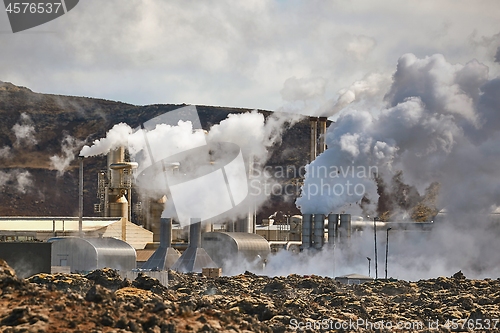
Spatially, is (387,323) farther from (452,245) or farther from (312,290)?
(452,245)

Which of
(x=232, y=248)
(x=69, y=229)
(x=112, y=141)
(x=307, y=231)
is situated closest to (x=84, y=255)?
(x=232, y=248)

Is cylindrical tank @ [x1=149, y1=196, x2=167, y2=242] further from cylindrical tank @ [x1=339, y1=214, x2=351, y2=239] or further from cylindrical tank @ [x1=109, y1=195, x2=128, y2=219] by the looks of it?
cylindrical tank @ [x1=339, y1=214, x2=351, y2=239]

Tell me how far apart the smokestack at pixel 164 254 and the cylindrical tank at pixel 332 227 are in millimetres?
17555

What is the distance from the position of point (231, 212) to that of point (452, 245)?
1123 inches

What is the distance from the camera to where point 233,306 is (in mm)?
52219

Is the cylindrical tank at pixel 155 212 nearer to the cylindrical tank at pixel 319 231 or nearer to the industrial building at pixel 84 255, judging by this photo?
the cylindrical tank at pixel 319 231

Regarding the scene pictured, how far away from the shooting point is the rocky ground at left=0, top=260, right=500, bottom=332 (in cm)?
3656

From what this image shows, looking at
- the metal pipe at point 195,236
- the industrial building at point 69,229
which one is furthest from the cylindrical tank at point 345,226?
the industrial building at point 69,229

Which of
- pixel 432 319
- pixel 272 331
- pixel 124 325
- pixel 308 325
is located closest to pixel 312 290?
pixel 432 319

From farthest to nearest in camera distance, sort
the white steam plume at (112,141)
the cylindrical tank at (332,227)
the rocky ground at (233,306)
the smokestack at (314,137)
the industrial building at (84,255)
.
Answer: the smokestack at (314,137)
the white steam plume at (112,141)
the cylindrical tank at (332,227)
the industrial building at (84,255)
the rocky ground at (233,306)

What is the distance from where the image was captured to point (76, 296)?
1551 inches

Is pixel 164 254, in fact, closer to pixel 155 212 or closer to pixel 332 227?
pixel 332 227

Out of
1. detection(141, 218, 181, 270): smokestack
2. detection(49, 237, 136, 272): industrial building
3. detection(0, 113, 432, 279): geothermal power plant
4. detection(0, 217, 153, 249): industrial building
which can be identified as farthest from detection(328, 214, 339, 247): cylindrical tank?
detection(49, 237, 136, 272): industrial building

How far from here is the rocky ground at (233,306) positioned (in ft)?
120
